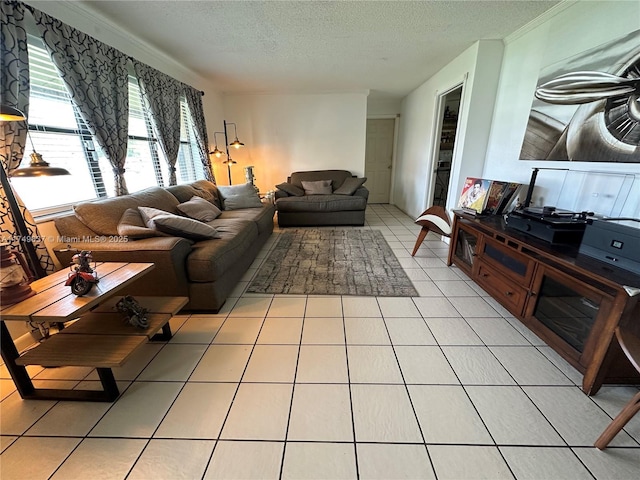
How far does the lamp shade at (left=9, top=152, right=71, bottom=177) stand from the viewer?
1297 millimetres

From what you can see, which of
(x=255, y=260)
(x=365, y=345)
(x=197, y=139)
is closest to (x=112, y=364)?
(x=365, y=345)

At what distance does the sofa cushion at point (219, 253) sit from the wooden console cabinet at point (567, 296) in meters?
2.18

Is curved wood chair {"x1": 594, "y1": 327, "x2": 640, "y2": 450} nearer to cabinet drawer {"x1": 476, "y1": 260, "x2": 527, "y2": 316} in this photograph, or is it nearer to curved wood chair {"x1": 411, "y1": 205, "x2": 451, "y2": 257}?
cabinet drawer {"x1": 476, "y1": 260, "x2": 527, "y2": 316}

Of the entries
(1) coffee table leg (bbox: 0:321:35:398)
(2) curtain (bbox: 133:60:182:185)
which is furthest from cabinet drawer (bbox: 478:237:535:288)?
(2) curtain (bbox: 133:60:182:185)

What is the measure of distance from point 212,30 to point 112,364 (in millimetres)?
2919

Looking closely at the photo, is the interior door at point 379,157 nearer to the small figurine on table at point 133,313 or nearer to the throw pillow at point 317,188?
the throw pillow at point 317,188

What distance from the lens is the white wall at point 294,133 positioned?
500 cm

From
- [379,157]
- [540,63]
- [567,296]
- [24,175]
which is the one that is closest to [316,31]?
[540,63]

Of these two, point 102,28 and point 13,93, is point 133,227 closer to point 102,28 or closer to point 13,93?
point 13,93

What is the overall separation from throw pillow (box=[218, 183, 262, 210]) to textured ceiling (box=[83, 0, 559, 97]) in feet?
5.40

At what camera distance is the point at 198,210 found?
2908 millimetres

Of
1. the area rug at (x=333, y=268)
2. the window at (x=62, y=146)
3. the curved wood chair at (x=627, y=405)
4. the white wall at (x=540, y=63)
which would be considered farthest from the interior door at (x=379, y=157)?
the curved wood chair at (x=627, y=405)

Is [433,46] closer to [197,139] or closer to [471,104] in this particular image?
[471,104]

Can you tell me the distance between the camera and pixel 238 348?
A: 5.45ft
